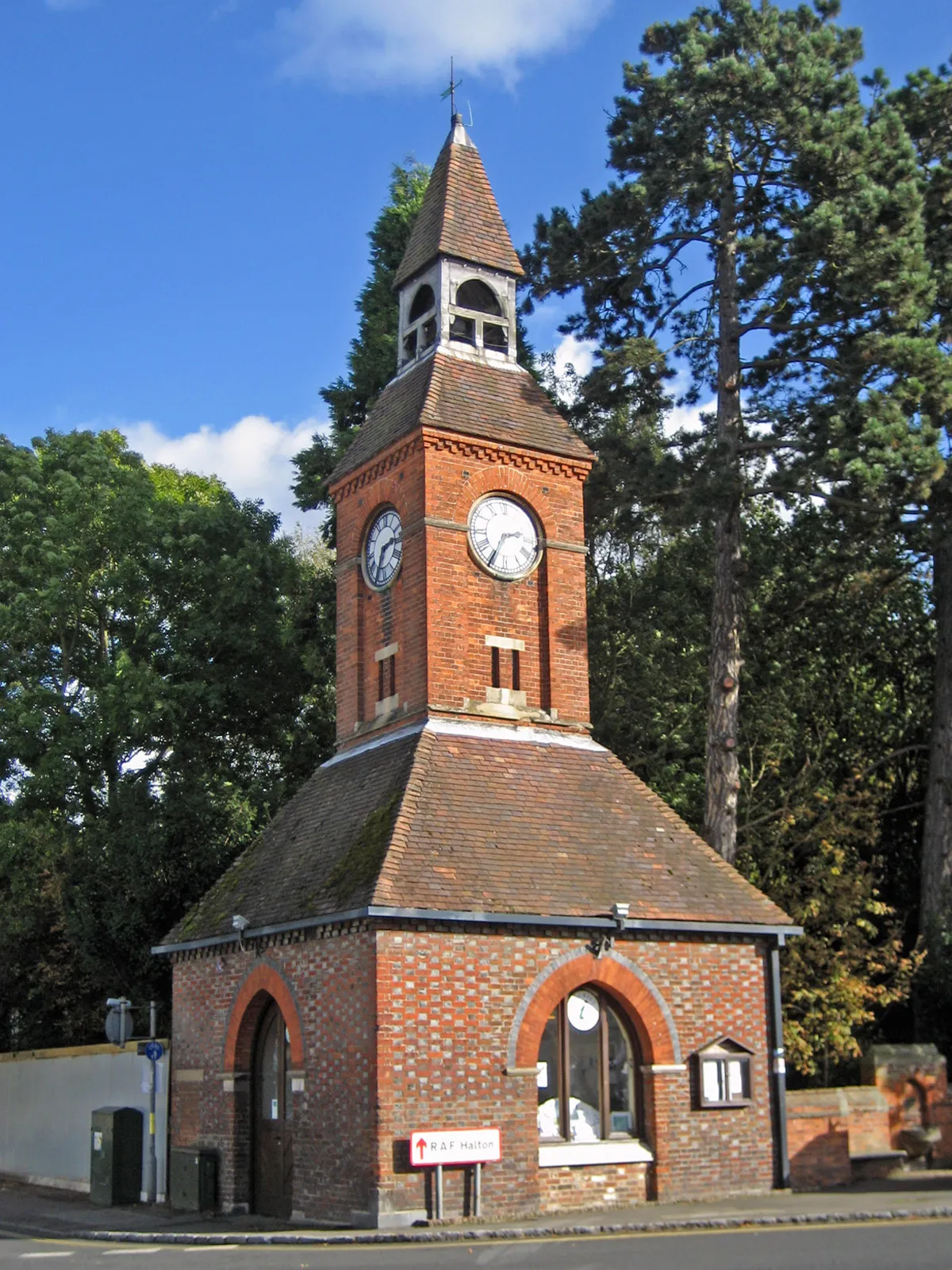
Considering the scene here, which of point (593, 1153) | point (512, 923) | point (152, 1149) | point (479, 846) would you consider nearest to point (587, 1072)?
point (593, 1153)

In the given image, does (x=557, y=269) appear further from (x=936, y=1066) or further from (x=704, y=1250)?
(x=704, y=1250)

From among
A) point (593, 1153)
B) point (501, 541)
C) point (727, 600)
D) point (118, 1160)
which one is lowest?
point (118, 1160)

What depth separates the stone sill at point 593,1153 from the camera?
17625mm

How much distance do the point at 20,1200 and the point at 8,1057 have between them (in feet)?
20.5

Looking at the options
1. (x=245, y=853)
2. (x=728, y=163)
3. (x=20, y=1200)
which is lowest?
(x=20, y=1200)

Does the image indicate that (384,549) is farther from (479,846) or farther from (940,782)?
(940,782)

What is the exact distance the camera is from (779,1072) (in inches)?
765

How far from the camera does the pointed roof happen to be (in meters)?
24.3

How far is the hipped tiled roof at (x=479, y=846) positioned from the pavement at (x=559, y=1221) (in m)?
3.57

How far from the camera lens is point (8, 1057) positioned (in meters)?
28.7

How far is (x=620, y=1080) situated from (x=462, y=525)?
8.42m

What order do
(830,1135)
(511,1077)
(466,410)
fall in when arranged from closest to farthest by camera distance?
(511,1077) < (830,1135) < (466,410)

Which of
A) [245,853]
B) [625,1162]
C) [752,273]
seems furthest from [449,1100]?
[752,273]

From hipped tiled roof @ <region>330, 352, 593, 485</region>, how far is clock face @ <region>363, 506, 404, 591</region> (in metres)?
1.14
